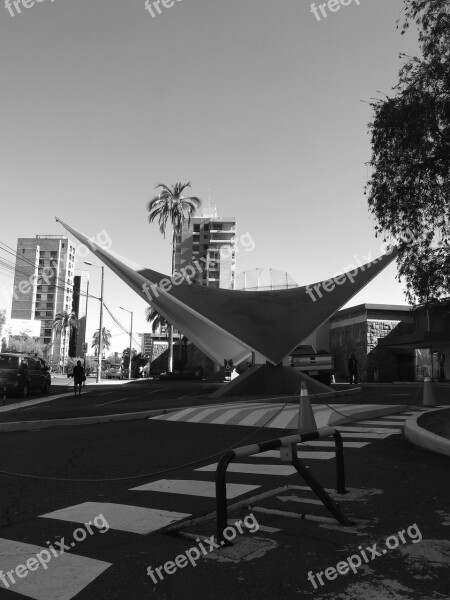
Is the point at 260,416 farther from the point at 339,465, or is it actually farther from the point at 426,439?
the point at 339,465

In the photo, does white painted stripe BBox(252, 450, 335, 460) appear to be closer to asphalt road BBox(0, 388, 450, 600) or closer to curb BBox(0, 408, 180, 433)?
asphalt road BBox(0, 388, 450, 600)

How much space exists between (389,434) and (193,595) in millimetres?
7050

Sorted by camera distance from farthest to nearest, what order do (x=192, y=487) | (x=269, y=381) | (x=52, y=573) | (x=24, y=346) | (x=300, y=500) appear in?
(x=24, y=346)
(x=269, y=381)
(x=192, y=487)
(x=300, y=500)
(x=52, y=573)

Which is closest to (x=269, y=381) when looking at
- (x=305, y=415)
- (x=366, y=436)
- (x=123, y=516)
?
(x=305, y=415)

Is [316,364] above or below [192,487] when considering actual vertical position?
above

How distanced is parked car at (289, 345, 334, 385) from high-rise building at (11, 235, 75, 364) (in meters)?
146

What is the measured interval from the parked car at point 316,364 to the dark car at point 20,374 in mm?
12890

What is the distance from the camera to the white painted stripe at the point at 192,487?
17.5 ft

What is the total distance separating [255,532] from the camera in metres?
4.03

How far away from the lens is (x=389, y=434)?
9250 millimetres

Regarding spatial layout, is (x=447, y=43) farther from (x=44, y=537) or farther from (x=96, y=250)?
(x=96, y=250)

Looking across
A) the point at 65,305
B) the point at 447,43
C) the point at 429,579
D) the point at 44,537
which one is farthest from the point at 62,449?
the point at 65,305

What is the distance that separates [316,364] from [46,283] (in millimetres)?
158264

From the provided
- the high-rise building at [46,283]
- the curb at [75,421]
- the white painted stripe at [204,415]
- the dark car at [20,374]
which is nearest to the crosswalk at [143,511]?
the white painted stripe at [204,415]
